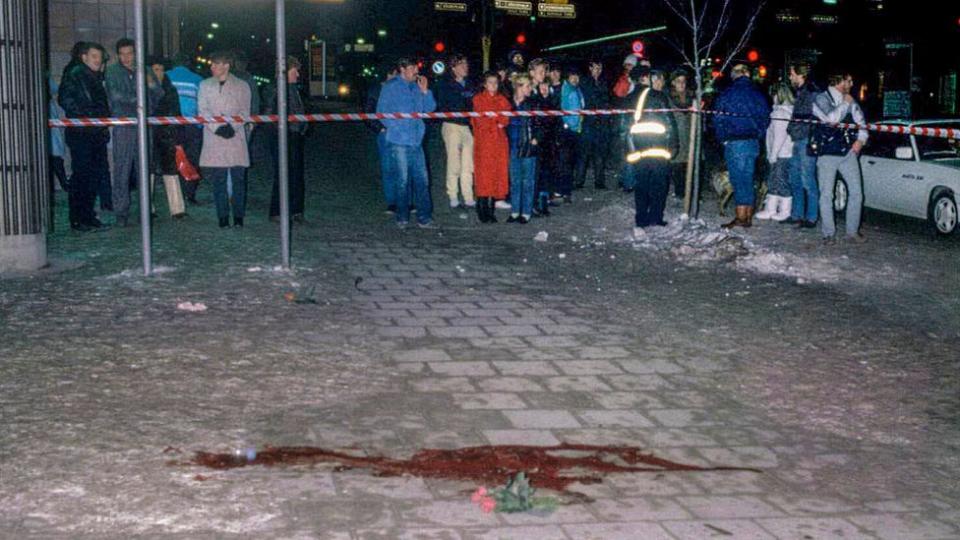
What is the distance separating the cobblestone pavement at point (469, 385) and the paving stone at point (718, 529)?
21mm

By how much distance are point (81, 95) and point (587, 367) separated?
796cm

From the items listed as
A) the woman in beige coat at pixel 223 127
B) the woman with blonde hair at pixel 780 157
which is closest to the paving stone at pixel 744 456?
the woman in beige coat at pixel 223 127

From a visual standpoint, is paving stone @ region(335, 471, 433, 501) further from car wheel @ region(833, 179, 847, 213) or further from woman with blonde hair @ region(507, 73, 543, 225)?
car wheel @ region(833, 179, 847, 213)

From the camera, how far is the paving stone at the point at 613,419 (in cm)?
628

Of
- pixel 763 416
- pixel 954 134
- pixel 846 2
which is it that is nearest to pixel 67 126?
pixel 763 416

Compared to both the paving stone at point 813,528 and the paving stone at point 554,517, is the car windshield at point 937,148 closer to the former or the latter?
the paving stone at point 813,528

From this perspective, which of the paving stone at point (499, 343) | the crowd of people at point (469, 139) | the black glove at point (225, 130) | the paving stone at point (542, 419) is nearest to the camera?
the paving stone at point (542, 419)

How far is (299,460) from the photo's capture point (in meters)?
5.57

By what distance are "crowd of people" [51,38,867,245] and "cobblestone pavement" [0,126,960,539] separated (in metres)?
1.20

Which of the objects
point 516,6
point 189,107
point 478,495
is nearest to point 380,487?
point 478,495

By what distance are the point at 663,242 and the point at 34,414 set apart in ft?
26.2

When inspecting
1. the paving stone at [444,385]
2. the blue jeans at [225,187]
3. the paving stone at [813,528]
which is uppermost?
the blue jeans at [225,187]

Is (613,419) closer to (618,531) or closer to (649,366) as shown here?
(649,366)

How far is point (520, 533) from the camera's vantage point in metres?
4.71
